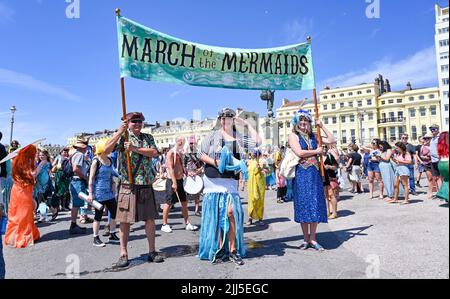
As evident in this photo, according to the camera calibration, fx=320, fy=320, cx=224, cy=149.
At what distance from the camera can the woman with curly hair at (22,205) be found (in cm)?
568

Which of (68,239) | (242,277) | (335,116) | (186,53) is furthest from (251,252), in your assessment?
(335,116)

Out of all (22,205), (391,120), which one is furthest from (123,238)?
(391,120)

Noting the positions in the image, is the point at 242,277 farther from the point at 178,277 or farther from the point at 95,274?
the point at 95,274

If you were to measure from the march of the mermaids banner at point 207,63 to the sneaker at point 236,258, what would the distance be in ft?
8.37

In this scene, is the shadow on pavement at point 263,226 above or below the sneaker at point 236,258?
below

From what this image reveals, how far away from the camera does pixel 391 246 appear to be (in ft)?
14.4

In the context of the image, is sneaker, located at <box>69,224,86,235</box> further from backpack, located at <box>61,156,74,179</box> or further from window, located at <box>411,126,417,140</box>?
window, located at <box>411,126,417,140</box>

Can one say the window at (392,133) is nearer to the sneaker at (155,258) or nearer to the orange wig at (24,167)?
the orange wig at (24,167)

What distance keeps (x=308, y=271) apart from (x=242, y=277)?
2.44 ft

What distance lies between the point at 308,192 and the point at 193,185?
2.79 meters


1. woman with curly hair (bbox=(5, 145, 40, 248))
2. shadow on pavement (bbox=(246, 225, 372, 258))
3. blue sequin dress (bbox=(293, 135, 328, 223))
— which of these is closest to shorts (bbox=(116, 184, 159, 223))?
shadow on pavement (bbox=(246, 225, 372, 258))

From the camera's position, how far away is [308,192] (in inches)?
183

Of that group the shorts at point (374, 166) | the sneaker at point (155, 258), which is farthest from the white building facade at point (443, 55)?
the shorts at point (374, 166)

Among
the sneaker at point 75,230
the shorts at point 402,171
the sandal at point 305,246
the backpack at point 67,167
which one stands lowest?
the sneaker at point 75,230
